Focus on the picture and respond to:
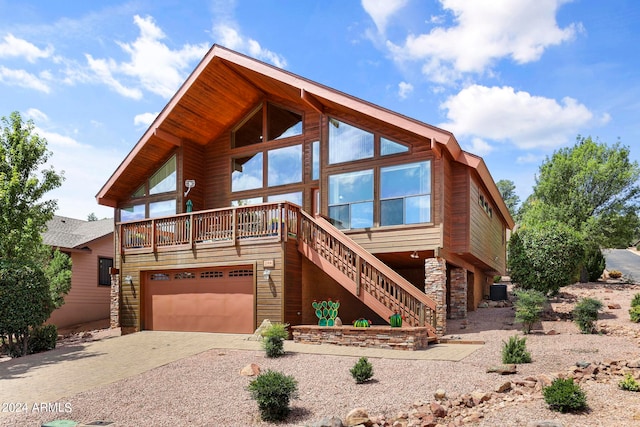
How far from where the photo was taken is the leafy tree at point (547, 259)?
693 inches

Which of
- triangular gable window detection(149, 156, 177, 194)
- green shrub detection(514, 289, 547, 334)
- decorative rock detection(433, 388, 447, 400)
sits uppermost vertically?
triangular gable window detection(149, 156, 177, 194)

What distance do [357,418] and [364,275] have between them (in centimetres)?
626

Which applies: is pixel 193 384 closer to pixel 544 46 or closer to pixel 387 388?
pixel 387 388

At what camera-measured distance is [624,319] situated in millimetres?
13836

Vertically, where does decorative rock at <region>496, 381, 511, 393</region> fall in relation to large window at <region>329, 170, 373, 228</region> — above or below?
below

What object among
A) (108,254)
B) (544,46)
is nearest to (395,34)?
(544,46)

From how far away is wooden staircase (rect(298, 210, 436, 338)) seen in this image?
12.1 m

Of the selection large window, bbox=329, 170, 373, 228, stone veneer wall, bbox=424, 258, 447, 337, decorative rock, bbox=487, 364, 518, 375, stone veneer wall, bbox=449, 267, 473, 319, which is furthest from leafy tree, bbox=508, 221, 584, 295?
decorative rock, bbox=487, 364, 518, 375

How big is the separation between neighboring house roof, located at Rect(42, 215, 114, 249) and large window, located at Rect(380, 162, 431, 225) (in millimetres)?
14543

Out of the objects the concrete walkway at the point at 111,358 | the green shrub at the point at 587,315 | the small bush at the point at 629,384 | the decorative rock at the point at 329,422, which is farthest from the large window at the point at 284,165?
the small bush at the point at 629,384

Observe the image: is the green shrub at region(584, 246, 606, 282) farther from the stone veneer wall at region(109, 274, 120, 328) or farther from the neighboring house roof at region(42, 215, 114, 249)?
the neighboring house roof at region(42, 215, 114, 249)

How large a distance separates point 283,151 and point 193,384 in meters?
9.60

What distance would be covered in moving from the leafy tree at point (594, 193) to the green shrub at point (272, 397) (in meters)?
23.0

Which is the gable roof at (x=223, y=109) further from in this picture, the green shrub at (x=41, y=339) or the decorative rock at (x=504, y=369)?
the decorative rock at (x=504, y=369)
